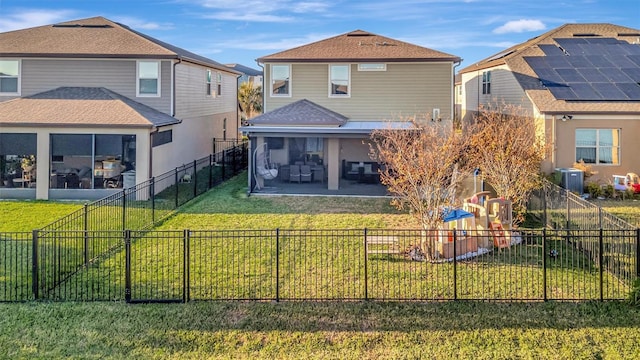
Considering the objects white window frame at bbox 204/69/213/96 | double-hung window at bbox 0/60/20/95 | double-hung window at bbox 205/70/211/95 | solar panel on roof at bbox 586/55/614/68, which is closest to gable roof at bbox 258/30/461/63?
white window frame at bbox 204/69/213/96

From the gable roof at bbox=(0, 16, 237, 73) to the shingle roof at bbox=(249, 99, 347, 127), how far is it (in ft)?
13.7

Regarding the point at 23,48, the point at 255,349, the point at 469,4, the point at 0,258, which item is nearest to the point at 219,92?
the point at 23,48

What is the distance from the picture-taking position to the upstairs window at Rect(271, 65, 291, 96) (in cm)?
2105

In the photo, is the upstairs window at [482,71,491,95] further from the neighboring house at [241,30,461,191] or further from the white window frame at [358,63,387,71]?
the white window frame at [358,63,387,71]

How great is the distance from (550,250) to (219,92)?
69.1 ft

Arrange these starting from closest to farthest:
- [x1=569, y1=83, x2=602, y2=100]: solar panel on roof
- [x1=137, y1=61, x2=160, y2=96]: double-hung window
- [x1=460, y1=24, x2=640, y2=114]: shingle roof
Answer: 1. [x1=460, y1=24, x2=640, y2=114]: shingle roof
2. [x1=569, y1=83, x2=602, y2=100]: solar panel on roof
3. [x1=137, y1=61, x2=160, y2=96]: double-hung window

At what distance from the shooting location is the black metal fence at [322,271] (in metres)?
8.18

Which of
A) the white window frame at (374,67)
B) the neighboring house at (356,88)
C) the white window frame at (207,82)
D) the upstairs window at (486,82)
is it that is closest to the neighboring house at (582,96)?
the upstairs window at (486,82)

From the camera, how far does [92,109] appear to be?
17781 millimetres

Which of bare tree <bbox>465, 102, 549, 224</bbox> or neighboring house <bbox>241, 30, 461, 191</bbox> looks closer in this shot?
bare tree <bbox>465, 102, 549, 224</bbox>

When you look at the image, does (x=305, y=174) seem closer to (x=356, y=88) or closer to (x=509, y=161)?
(x=356, y=88)

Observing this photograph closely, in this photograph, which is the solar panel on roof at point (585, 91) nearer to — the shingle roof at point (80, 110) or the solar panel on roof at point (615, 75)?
the solar panel on roof at point (615, 75)

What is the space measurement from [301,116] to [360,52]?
13.5 ft

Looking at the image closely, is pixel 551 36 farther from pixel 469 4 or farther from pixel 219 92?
pixel 219 92
